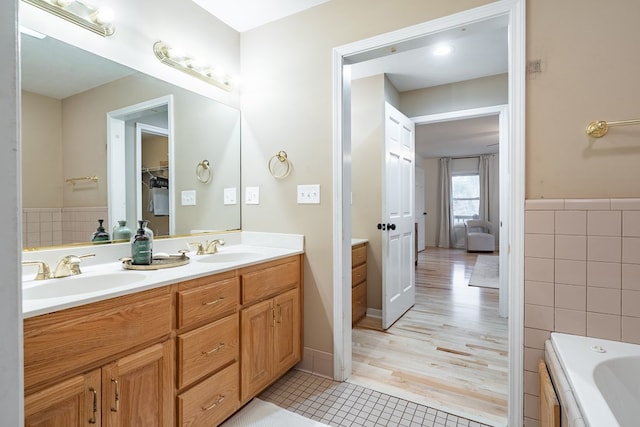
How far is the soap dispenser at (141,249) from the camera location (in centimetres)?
153

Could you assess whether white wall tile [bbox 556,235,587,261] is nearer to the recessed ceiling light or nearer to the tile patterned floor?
the tile patterned floor

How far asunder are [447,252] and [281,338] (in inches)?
254

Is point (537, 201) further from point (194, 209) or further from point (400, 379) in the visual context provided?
point (194, 209)

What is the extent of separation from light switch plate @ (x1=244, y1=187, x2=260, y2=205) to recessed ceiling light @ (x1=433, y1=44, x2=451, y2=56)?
74.3 inches

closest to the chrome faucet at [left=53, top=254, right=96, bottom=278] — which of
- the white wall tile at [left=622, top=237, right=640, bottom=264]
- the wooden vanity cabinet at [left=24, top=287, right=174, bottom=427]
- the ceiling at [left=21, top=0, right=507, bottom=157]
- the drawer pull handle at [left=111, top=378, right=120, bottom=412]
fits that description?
the wooden vanity cabinet at [left=24, top=287, right=174, bottom=427]

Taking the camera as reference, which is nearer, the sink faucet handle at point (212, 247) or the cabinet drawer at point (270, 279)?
the cabinet drawer at point (270, 279)

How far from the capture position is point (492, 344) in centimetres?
251

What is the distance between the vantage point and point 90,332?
1006 millimetres

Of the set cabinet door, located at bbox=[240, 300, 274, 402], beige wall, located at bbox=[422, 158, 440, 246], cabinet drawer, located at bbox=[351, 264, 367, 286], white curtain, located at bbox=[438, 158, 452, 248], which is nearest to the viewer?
cabinet door, located at bbox=[240, 300, 274, 402]

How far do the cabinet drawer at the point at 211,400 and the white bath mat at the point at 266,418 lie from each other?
93mm

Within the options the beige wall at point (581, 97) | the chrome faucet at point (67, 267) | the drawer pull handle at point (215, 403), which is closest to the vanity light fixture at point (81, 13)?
the chrome faucet at point (67, 267)

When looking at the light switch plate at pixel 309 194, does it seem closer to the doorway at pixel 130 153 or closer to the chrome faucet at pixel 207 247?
the chrome faucet at pixel 207 247

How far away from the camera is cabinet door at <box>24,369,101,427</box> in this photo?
88 centimetres

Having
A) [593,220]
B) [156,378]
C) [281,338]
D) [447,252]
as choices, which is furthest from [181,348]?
[447,252]
